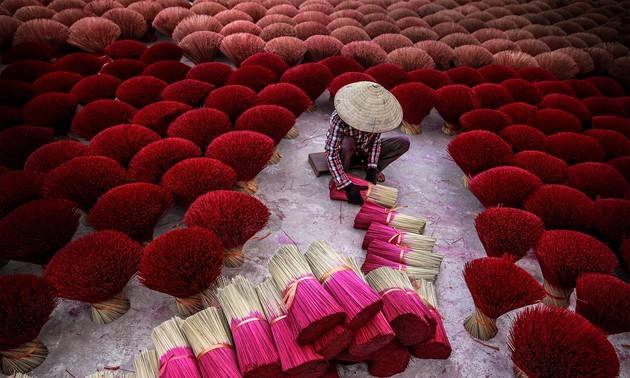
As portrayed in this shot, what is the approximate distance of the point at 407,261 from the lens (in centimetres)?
221

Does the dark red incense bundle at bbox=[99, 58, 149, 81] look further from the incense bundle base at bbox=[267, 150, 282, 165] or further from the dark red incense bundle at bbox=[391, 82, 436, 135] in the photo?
the dark red incense bundle at bbox=[391, 82, 436, 135]

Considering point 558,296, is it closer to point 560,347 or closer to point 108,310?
point 560,347

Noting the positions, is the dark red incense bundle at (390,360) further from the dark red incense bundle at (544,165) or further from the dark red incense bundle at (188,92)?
the dark red incense bundle at (188,92)

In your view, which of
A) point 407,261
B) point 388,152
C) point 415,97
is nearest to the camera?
point 407,261

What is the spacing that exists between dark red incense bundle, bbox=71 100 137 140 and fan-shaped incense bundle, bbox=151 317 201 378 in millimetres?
1744

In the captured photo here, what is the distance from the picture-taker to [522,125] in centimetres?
299

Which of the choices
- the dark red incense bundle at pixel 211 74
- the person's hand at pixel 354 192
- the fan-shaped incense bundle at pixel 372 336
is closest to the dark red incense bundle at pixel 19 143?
the dark red incense bundle at pixel 211 74

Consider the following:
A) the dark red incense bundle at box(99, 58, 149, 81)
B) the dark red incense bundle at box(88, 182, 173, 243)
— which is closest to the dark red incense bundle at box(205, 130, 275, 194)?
the dark red incense bundle at box(88, 182, 173, 243)

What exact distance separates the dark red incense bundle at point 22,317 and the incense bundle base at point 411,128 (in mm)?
2852

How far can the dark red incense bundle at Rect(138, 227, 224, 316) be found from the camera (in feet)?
5.83

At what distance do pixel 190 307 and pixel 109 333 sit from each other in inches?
14.7

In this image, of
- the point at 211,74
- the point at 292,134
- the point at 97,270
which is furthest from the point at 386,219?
the point at 211,74

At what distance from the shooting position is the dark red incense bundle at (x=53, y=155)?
2.47m

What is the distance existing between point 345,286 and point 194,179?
1.09 metres
